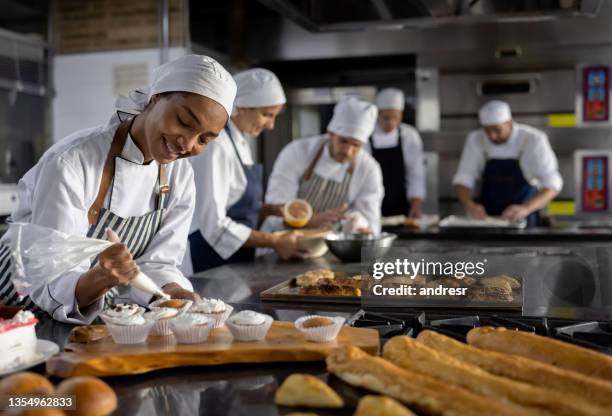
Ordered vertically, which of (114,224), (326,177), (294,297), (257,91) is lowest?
(294,297)

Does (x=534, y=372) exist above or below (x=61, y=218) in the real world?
below

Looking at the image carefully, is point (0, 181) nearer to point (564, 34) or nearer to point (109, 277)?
point (109, 277)

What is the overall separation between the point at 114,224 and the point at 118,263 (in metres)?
0.44

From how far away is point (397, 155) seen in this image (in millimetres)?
5922

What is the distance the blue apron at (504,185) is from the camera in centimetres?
551

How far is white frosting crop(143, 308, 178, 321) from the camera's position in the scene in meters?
1.54

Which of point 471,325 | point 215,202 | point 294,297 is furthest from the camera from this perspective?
point 215,202

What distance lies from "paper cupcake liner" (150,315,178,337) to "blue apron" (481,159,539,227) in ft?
14.6

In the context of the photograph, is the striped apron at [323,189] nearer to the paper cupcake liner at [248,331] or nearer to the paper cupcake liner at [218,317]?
the paper cupcake liner at [218,317]

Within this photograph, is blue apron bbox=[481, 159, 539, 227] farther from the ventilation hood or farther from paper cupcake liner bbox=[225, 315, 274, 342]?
paper cupcake liner bbox=[225, 315, 274, 342]

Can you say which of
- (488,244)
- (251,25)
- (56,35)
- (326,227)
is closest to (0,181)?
(56,35)

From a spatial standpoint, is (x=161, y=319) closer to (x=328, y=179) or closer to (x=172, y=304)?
(x=172, y=304)

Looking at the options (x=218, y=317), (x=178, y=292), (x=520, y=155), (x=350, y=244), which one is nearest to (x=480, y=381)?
(x=218, y=317)

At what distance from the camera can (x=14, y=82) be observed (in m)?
5.59
